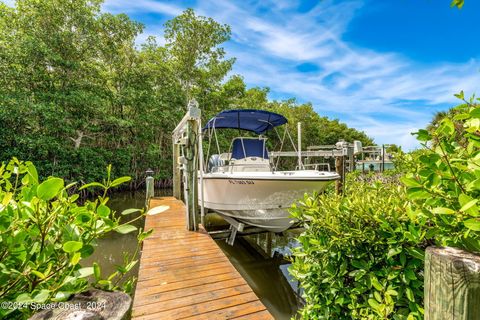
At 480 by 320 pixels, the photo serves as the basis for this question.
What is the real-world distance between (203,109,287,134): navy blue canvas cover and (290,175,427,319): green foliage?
4195 millimetres

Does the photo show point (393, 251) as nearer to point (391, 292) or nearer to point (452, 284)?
point (391, 292)

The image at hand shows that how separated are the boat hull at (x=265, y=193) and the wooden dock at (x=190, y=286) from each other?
1.11m

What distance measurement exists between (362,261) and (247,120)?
5.19 m

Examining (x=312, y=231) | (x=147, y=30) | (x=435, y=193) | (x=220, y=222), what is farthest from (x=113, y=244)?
(x=147, y=30)

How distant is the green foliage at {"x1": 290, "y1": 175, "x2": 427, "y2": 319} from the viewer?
1221 mm

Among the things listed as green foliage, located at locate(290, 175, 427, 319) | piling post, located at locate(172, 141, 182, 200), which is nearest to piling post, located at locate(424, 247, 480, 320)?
green foliage, located at locate(290, 175, 427, 319)

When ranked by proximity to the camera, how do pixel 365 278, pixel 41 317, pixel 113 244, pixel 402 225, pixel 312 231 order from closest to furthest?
pixel 41 317 < pixel 402 225 < pixel 365 278 < pixel 312 231 < pixel 113 244

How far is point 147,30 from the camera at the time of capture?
14.3m

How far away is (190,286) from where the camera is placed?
2.36m

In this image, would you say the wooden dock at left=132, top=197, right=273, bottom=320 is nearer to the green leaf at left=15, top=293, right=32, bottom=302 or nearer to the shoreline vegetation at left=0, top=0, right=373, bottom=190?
the green leaf at left=15, top=293, right=32, bottom=302

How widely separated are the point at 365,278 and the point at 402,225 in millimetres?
407

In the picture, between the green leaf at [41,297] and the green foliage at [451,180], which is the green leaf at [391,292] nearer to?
the green foliage at [451,180]

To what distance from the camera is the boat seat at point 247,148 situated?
19.2 feet

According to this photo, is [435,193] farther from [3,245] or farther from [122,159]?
[122,159]
